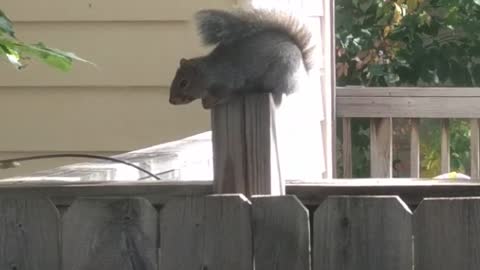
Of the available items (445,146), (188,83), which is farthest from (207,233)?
(445,146)

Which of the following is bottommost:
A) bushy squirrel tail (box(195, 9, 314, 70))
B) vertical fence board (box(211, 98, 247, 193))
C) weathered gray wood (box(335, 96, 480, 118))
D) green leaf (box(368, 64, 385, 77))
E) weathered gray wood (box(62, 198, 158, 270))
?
weathered gray wood (box(62, 198, 158, 270))

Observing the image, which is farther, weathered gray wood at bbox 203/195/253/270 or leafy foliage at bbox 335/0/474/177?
leafy foliage at bbox 335/0/474/177

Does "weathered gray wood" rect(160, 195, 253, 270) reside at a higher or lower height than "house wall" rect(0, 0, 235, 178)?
lower

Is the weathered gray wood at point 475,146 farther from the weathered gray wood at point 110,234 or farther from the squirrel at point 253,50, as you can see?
the weathered gray wood at point 110,234

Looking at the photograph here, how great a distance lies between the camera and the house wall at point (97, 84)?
3.93 m

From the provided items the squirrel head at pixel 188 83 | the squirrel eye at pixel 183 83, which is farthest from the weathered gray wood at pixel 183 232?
the squirrel eye at pixel 183 83

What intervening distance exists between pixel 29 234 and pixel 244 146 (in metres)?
0.39

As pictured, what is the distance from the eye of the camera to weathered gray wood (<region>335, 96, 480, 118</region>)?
4988 mm

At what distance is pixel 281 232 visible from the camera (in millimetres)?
1708

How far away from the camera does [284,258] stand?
1.71m

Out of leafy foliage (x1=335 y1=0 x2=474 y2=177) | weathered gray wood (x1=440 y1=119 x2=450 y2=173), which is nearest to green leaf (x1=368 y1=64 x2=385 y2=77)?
leafy foliage (x1=335 y1=0 x2=474 y2=177)

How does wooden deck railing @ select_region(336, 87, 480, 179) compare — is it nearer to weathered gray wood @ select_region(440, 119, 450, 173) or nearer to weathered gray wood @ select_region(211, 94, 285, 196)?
weathered gray wood @ select_region(440, 119, 450, 173)

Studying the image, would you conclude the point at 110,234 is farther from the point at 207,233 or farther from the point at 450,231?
the point at 450,231

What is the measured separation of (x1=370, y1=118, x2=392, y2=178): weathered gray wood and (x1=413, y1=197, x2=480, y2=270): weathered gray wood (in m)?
3.41
